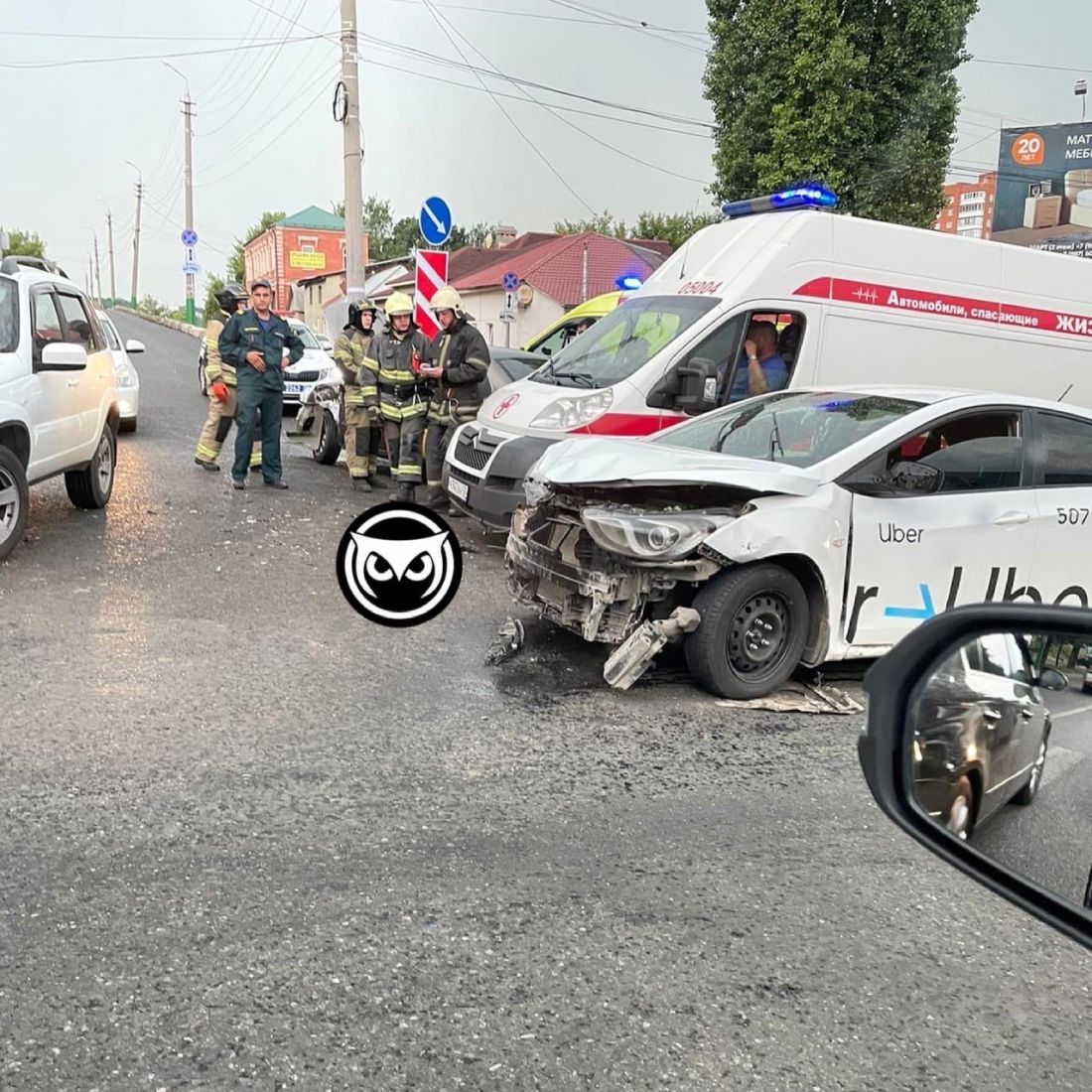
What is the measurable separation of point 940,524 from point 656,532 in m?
1.44

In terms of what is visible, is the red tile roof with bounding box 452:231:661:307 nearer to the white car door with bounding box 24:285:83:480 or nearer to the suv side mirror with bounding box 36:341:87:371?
the white car door with bounding box 24:285:83:480

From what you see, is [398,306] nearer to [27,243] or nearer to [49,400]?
[49,400]

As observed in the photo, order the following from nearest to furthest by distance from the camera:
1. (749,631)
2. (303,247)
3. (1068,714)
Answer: (1068,714)
(749,631)
(303,247)

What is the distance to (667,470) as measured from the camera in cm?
461

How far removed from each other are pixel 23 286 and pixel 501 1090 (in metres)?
6.48

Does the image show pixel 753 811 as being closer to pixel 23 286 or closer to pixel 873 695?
pixel 873 695

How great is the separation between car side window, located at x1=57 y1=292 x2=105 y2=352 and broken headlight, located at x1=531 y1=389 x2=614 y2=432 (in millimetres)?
3470

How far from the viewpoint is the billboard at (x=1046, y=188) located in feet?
114

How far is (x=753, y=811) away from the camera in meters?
3.65

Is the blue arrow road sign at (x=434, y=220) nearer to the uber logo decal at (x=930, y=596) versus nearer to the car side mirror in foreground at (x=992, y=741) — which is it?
the uber logo decal at (x=930, y=596)

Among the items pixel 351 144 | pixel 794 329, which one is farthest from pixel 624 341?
pixel 351 144


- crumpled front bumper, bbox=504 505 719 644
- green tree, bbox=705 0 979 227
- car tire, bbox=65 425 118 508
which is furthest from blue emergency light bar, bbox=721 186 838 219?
green tree, bbox=705 0 979 227

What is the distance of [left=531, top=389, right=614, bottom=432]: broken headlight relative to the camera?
7.00m

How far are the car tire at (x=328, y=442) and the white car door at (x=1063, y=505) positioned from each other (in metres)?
8.09
